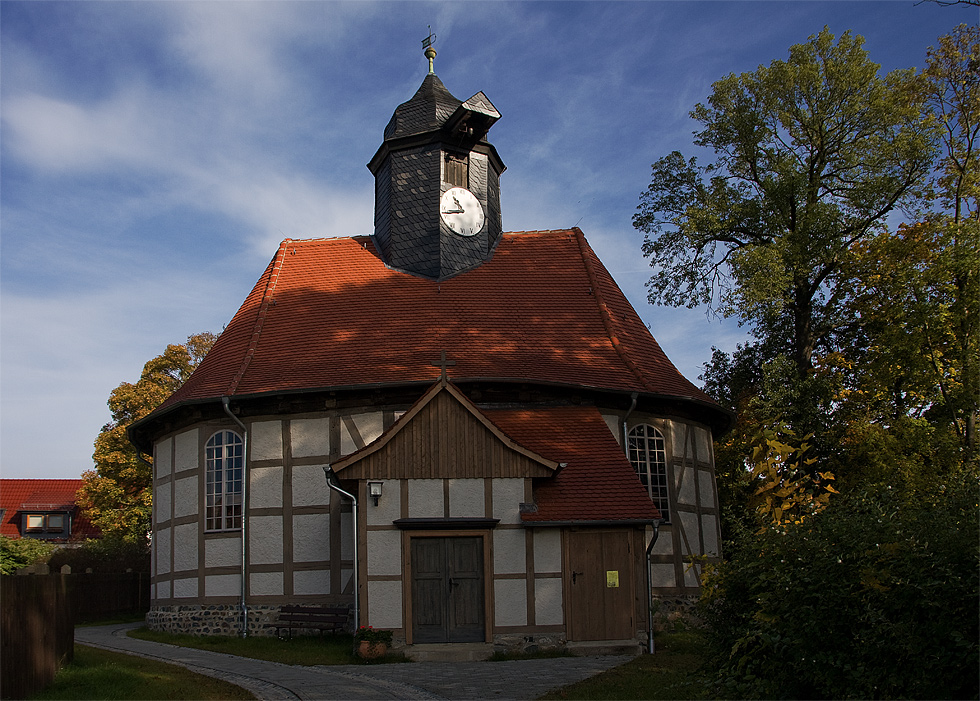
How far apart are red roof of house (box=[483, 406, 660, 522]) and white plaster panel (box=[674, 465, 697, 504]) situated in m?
2.47

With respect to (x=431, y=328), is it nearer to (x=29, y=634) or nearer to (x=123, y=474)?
(x=29, y=634)

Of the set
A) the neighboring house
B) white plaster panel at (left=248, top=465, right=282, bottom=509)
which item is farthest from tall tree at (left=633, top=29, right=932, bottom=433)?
the neighboring house

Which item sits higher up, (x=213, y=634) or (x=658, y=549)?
(x=658, y=549)

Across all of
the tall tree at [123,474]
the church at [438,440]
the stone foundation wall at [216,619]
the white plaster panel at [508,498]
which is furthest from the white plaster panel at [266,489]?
the tall tree at [123,474]

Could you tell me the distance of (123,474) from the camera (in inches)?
1233

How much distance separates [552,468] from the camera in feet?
46.5

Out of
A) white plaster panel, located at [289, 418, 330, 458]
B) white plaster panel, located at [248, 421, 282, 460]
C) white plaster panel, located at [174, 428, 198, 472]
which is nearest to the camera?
white plaster panel, located at [289, 418, 330, 458]

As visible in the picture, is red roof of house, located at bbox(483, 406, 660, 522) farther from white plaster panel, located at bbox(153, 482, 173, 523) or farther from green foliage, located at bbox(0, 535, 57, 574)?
white plaster panel, located at bbox(153, 482, 173, 523)

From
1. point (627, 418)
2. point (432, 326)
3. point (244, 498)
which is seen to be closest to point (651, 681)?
point (627, 418)

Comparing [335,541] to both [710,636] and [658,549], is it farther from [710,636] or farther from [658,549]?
[710,636]

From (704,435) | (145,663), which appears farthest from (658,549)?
(145,663)

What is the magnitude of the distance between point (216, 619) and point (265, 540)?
1.70 metres

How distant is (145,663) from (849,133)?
18353 mm

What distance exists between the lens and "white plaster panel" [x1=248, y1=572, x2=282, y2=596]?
16.8 meters
